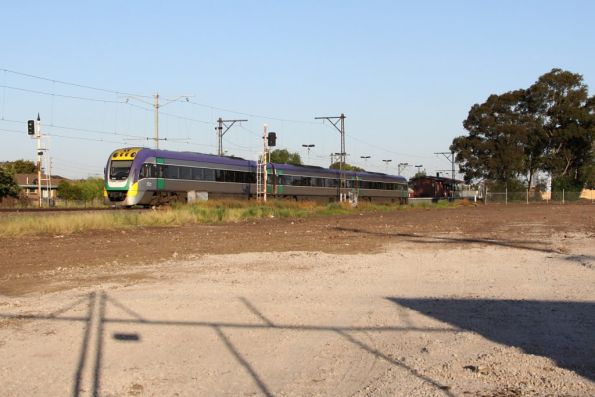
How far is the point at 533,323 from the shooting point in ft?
25.1

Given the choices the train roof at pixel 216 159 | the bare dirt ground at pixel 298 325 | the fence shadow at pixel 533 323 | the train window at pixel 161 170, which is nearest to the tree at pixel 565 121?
the train roof at pixel 216 159

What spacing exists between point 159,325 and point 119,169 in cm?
3133

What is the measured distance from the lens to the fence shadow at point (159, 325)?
565 cm

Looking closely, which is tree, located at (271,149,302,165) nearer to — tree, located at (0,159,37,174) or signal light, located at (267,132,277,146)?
tree, located at (0,159,37,174)

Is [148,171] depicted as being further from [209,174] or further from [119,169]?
[209,174]

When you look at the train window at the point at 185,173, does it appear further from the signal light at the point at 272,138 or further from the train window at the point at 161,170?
the signal light at the point at 272,138

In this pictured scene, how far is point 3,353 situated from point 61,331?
38.0 inches

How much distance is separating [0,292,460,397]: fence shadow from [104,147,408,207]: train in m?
28.9

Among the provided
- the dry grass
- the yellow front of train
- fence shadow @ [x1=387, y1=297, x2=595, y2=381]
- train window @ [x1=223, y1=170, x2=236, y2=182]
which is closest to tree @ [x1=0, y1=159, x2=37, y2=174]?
train window @ [x1=223, y1=170, x2=236, y2=182]

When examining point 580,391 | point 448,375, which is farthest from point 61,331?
point 580,391

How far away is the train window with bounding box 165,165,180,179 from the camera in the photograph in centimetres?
3931

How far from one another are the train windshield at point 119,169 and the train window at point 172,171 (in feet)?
8.56

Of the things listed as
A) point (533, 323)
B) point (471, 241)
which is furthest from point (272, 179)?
point (533, 323)

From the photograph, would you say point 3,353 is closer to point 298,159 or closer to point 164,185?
point 164,185
